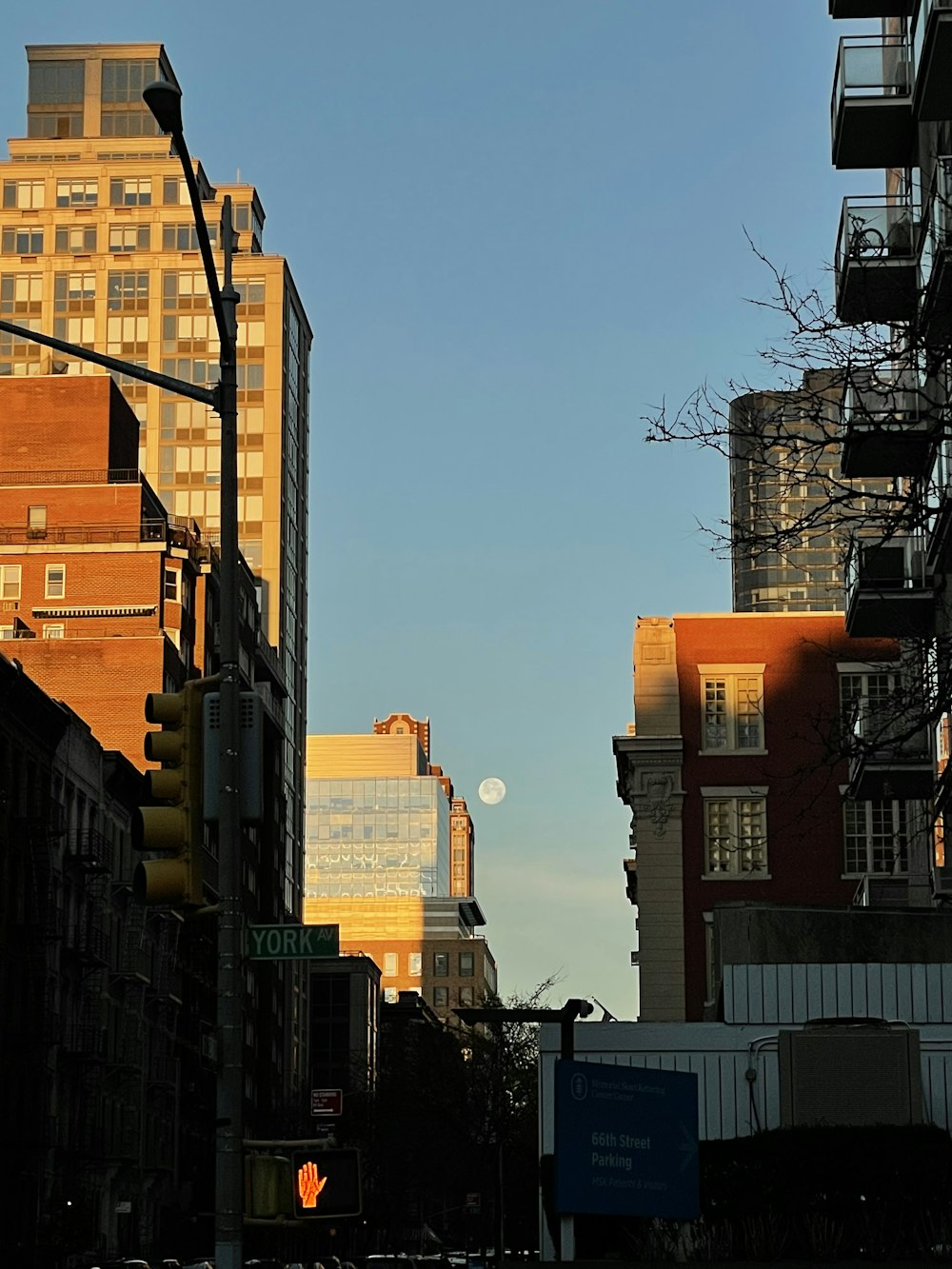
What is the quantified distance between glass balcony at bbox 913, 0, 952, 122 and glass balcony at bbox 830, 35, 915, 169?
4446 millimetres

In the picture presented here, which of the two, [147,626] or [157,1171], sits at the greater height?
[147,626]

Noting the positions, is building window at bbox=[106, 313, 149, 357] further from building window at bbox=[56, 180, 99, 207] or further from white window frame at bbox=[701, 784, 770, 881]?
white window frame at bbox=[701, 784, 770, 881]

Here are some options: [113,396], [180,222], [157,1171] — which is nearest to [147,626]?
[113,396]

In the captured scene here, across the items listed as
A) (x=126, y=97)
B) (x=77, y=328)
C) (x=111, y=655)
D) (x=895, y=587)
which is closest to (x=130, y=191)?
(x=77, y=328)

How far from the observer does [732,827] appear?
238 feet

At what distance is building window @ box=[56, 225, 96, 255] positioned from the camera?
15975cm

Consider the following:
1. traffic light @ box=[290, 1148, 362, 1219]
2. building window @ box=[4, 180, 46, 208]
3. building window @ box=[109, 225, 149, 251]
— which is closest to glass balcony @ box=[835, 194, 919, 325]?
traffic light @ box=[290, 1148, 362, 1219]

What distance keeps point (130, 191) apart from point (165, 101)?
151 meters

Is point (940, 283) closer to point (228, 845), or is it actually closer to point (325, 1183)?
point (228, 845)

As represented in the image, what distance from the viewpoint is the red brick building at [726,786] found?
2781 inches

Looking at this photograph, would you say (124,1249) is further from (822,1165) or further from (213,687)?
(213,687)

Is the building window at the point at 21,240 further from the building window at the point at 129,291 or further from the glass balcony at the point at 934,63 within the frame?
the glass balcony at the point at 934,63

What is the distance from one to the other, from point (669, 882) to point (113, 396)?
5437 centimetres

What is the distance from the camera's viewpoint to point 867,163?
37.4 metres
